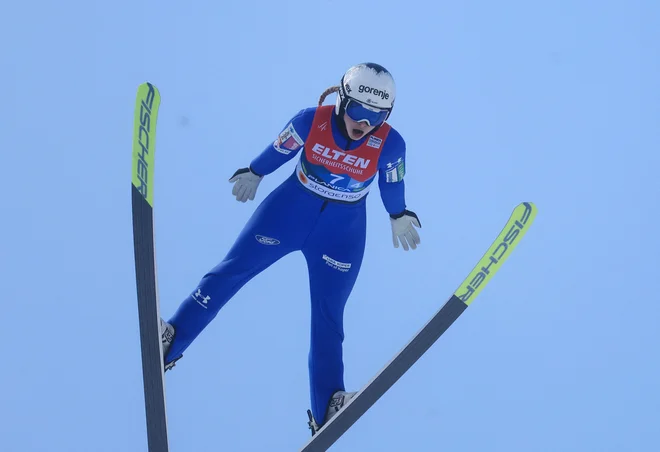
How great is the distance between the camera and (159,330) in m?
4.23

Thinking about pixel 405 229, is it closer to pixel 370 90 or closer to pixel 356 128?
pixel 356 128

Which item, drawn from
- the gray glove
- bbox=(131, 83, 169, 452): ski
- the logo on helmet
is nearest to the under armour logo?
bbox=(131, 83, 169, 452): ski

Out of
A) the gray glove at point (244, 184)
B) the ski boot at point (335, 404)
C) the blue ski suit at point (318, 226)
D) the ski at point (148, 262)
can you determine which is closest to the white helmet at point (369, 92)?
the blue ski suit at point (318, 226)

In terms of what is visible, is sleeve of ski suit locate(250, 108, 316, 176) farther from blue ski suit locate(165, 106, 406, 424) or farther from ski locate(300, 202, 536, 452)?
ski locate(300, 202, 536, 452)

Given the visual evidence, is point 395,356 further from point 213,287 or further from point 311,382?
point 213,287

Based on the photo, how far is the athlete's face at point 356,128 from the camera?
15.2 ft

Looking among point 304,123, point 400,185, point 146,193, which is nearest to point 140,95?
point 146,193

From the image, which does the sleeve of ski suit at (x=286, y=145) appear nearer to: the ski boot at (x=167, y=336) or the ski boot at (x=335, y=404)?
the ski boot at (x=167, y=336)

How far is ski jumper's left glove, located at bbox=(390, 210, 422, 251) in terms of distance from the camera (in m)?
5.16

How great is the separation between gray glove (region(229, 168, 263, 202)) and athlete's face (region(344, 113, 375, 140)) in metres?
0.70

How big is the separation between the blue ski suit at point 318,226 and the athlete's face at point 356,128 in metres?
0.07

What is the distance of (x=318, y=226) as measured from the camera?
16.0ft

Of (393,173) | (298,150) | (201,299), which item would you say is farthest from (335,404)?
(298,150)

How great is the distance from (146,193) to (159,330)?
2.40 ft
